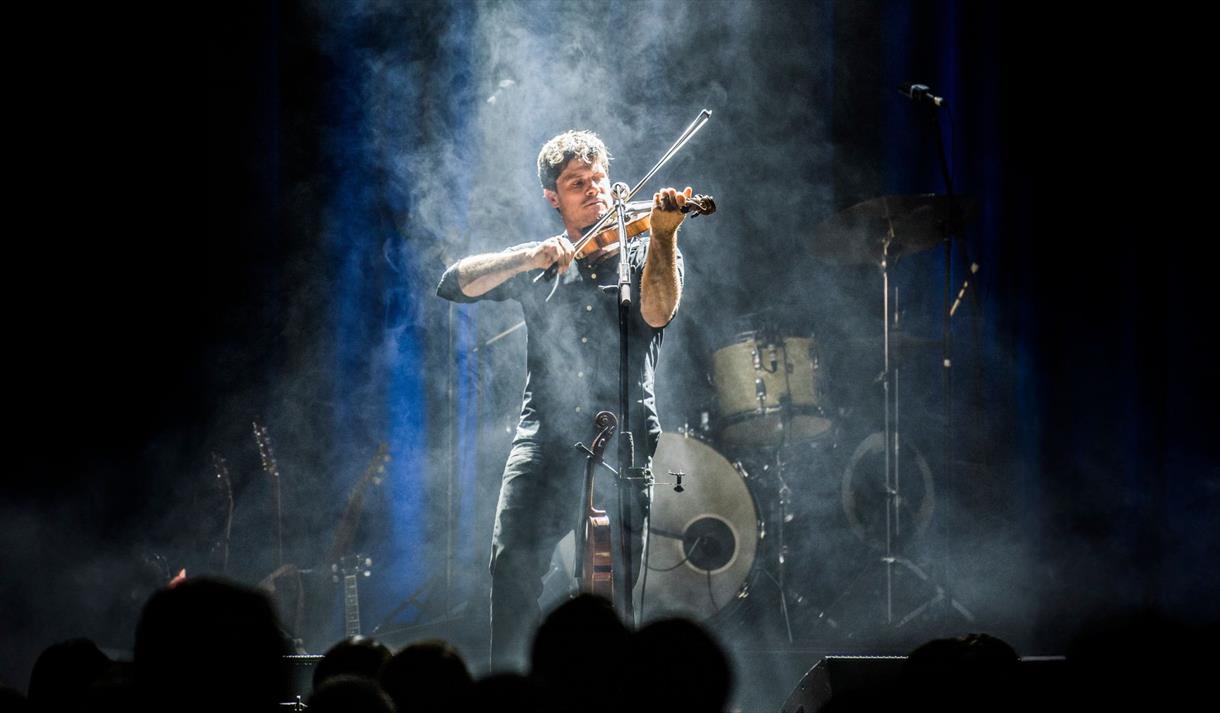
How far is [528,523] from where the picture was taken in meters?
3.01

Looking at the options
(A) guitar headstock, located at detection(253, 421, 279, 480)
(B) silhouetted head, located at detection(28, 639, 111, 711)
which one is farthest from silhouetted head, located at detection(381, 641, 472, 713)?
(A) guitar headstock, located at detection(253, 421, 279, 480)

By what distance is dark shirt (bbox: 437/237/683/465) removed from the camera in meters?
3.06

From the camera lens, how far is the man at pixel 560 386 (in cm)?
295

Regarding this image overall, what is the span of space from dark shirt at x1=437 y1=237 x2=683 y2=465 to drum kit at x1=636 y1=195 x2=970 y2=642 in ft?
5.78

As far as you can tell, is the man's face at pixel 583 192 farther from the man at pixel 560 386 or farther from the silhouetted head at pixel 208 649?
the silhouetted head at pixel 208 649

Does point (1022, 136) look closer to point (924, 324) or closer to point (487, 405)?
point (924, 324)

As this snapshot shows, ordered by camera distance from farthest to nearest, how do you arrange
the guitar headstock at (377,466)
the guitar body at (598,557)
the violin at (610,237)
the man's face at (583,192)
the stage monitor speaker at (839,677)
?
the guitar headstock at (377,466), the man's face at (583,192), the violin at (610,237), the guitar body at (598,557), the stage monitor speaker at (839,677)

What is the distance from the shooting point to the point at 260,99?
4.45 m

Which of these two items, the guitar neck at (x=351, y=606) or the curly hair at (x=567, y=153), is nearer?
the curly hair at (x=567, y=153)

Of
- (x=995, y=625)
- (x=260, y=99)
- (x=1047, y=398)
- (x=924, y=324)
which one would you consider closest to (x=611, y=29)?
(x=260, y=99)

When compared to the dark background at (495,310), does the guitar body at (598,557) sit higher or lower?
lower

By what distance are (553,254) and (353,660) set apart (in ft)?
6.42

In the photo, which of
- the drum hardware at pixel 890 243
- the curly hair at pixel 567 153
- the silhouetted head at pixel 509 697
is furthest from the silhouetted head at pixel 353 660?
the drum hardware at pixel 890 243

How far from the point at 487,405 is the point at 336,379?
3.11ft
